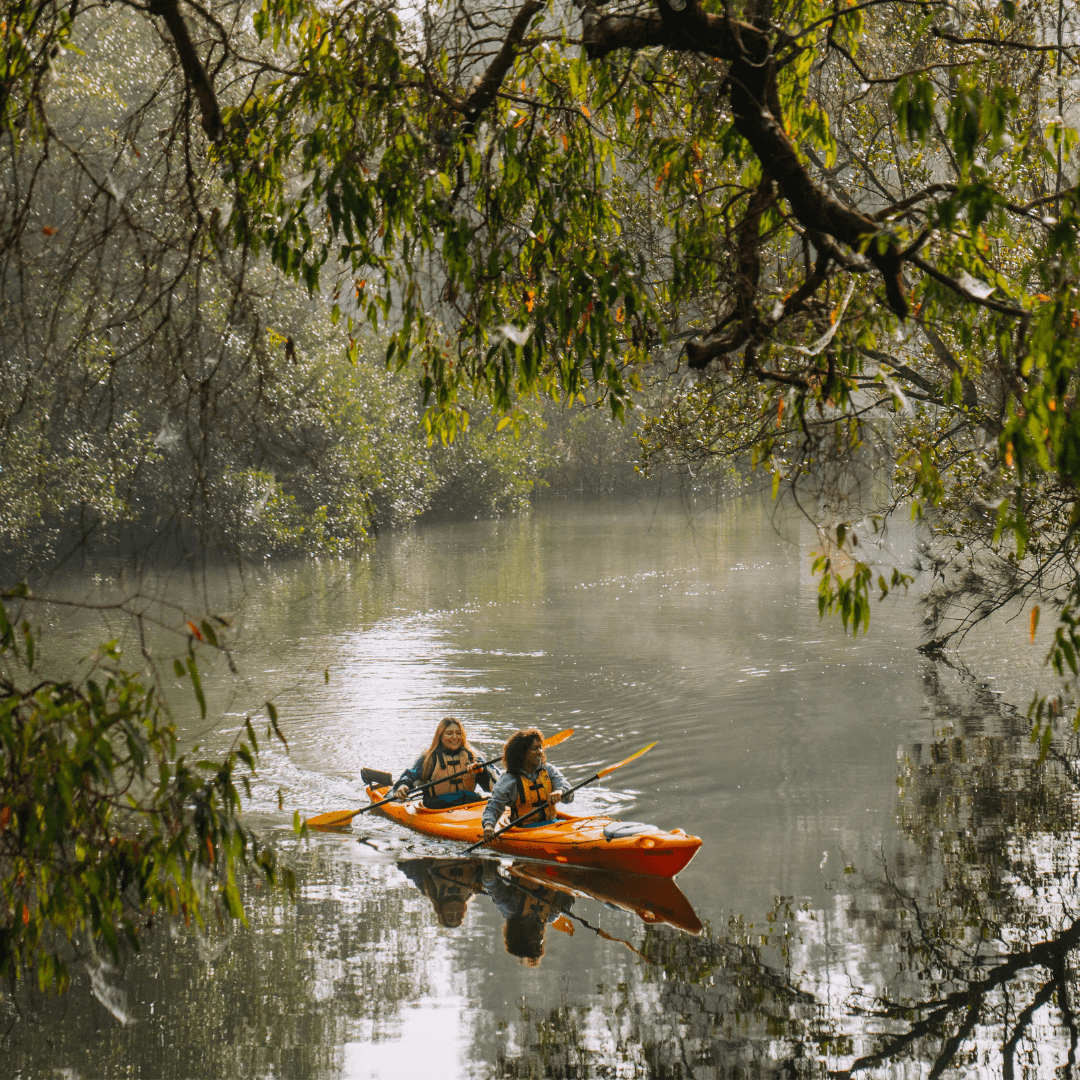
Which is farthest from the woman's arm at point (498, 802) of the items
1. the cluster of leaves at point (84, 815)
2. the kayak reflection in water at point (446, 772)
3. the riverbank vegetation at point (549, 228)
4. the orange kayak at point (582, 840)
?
the cluster of leaves at point (84, 815)

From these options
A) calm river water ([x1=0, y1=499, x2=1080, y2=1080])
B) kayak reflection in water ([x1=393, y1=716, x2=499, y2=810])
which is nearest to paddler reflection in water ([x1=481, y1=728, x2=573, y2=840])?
calm river water ([x1=0, y1=499, x2=1080, y2=1080])

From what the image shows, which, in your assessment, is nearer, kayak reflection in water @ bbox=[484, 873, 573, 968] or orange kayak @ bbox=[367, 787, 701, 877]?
kayak reflection in water @ bbox=[484, 873, 573, 968]

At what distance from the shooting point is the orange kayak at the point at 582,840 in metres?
6.02

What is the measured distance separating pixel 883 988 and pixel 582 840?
79.8 inches

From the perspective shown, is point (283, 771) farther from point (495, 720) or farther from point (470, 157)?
point (470, 157)

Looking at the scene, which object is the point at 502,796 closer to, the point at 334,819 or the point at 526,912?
the point at 526,912

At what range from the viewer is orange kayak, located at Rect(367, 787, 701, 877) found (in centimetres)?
602

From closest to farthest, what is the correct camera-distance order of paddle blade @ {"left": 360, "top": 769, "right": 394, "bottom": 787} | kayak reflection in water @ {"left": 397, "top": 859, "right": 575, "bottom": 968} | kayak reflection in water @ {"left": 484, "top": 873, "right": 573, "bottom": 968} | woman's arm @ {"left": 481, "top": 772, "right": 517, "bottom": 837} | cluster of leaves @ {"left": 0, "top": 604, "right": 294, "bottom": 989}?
cluster of leaves @ {"left": 0, "top": 604, "right": 294, "bottom": 989} < kayak reflection in water @ {"left": 484, "top": 873, "right": 573, "bottom": 968} < kayak reflection in water @ {"left": 397, "top": 859, "right": 575, "bottom": 968} < woman's arm @ {"left": 481, "top": 772, "right": 517, "bottom": 837} < paddle blade @ {"left": 360, "top": 769, "right": 394, "bottom": 787}

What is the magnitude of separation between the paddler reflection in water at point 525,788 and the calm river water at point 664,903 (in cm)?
36

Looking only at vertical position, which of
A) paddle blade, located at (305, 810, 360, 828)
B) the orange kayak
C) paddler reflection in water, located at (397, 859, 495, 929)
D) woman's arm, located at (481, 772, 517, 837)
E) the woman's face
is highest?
the woman's face

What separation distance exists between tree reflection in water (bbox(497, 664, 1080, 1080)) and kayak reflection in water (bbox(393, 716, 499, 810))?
7.26 ft

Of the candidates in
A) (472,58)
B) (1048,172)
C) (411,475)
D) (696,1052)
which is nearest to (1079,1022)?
(696,1052)

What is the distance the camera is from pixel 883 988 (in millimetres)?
4688

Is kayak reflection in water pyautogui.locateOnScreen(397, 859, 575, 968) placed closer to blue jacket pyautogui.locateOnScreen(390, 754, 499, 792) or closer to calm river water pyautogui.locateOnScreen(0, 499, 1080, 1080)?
calm river water pyautogui.locateOnScreen(0, 499, 1080, 1080)
